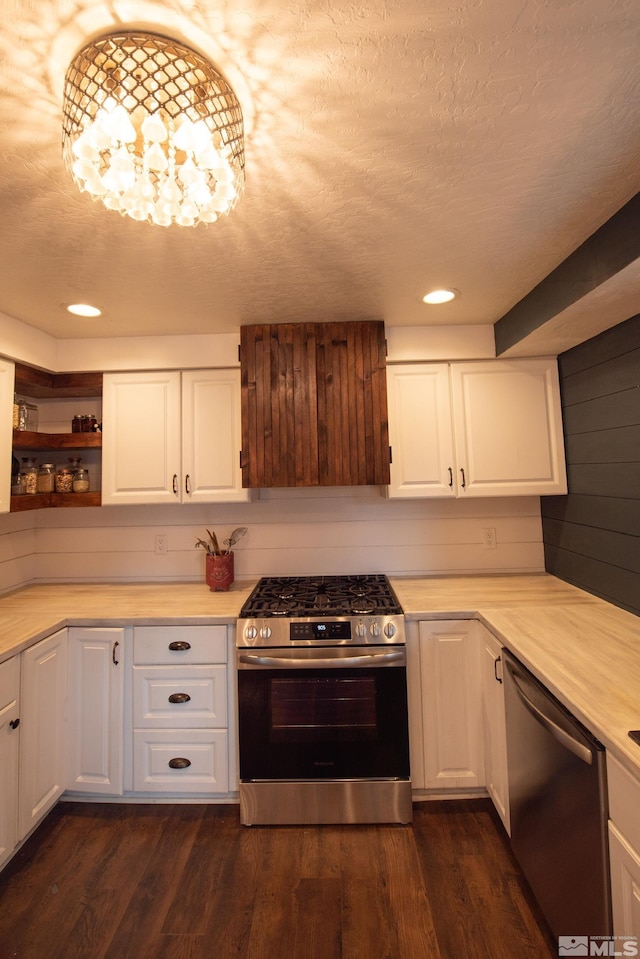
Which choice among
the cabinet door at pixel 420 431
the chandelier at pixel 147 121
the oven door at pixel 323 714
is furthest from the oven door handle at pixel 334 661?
the chandelier at pixel 147 121

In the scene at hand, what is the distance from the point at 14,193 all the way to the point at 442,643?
228 centimetres

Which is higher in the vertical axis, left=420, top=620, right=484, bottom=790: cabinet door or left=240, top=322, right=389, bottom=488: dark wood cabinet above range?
left=240, top=322, right=389, bottom=488: dark wood cabinet above range

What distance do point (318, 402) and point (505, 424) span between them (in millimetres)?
1062

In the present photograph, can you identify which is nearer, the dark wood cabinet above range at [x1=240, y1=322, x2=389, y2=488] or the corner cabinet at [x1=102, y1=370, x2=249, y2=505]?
the dark wood cabinet above range at [x1=240, y1=322, x2=389, y2=488]

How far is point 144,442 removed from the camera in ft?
8.07

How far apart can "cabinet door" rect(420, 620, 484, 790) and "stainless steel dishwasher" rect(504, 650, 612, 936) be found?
295 mm

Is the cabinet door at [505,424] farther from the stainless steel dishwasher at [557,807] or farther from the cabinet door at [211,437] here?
the cabinet door at [211,437]

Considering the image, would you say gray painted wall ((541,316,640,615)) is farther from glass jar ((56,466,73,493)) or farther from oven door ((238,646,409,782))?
glass jar ((56,466,73,493))

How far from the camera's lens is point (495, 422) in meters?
2.41

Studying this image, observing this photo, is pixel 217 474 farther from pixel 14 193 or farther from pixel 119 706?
pixel 14 193

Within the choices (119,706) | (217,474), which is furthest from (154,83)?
(119,706)

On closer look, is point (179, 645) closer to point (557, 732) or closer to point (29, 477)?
point (29, 477)

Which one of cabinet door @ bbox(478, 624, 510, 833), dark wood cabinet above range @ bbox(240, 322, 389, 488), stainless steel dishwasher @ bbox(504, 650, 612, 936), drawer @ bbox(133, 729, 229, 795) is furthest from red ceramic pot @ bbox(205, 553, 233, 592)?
stainless steel dishwasher @ bbox(504, 650, 612, 936)

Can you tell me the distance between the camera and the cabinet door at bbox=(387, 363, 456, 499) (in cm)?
240
